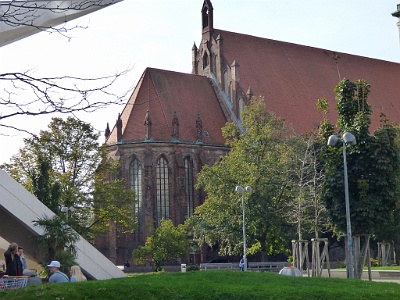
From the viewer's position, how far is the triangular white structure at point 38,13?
32.3 ft

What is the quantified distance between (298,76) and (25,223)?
162 ft

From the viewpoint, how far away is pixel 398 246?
48250 mm

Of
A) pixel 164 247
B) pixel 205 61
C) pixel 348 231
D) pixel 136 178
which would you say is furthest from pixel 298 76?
pixel 348 231

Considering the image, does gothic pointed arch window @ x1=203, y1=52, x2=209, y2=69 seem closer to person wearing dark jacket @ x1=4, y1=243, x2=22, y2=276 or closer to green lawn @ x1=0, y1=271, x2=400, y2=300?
person wearing dark jacket @ x1=4, y1=243, x2=22, y2=276

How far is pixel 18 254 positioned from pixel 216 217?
3050 cm

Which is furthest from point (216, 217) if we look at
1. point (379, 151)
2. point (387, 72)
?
point (387, 72)

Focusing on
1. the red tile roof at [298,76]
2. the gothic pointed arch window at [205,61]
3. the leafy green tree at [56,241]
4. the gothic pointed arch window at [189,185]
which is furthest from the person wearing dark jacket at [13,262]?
the gothic pointed arch window at [205,61]

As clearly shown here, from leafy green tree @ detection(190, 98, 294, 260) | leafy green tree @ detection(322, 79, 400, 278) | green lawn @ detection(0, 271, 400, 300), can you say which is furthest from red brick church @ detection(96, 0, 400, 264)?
green lawn @ detection(0, 271, 400, 300)

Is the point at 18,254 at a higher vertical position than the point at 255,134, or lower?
lower

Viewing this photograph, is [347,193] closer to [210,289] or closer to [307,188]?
[210,289]

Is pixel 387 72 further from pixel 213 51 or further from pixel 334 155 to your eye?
pixel 334 155

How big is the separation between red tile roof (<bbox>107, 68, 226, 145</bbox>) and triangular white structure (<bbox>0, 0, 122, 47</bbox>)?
45125 millimetres

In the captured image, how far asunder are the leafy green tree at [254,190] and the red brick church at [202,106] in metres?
10.00

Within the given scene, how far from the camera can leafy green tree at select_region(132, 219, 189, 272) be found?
49312mm
